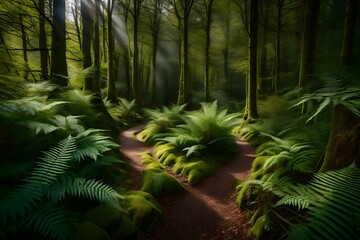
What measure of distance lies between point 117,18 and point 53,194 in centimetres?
2462

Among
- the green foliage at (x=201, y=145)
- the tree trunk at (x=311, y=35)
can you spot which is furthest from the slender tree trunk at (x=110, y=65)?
the tree trunk at (x=311, y=35)

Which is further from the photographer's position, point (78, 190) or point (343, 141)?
point (78, 190)

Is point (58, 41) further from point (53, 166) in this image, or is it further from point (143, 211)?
point (143, 211)

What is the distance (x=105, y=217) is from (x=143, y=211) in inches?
31.6

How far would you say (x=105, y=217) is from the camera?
14.1ft

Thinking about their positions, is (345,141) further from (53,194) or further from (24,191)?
(24,191)

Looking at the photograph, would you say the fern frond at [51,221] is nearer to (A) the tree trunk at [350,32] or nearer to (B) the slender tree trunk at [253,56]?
(A) the tree trunk at [350,32]

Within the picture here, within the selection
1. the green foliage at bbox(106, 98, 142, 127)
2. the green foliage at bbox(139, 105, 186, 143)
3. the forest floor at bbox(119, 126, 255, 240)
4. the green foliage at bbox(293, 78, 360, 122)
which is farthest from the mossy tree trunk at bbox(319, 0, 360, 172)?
the green foliage at bbox(106, 98, 142, 127)

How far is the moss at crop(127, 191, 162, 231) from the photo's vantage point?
4723 millimetres

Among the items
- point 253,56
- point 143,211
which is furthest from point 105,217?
point 253,56

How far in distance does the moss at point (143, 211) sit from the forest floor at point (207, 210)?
155 mm

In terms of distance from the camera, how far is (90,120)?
7449 millimetres

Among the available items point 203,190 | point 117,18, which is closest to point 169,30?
point 117,18

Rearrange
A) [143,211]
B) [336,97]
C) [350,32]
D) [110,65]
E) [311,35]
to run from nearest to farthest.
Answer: [336,97], [143,211], [350,32], [311,35], [110,65]
